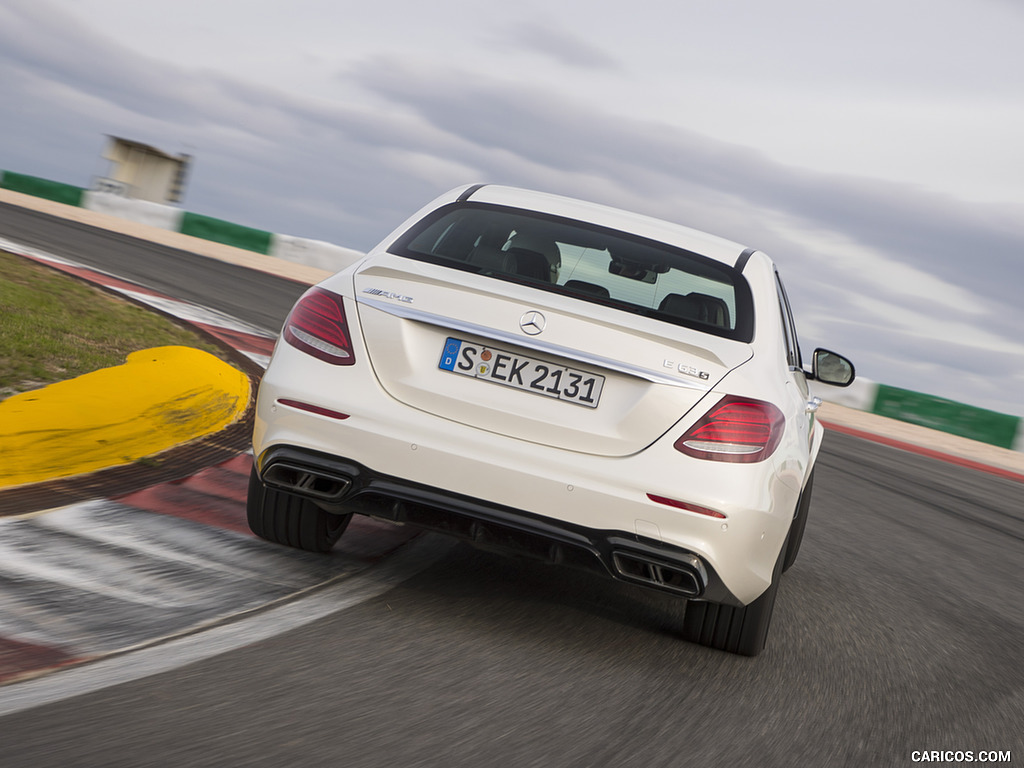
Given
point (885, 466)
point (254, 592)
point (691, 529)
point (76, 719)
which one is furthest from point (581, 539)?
point (885, 466)

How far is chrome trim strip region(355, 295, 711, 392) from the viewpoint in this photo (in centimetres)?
355

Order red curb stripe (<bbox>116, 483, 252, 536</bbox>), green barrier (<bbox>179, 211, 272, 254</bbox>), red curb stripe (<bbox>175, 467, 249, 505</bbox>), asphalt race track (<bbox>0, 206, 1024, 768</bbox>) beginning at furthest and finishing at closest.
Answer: green barrier (<bbox>179, 211, 272, 254</bbox>)
red curb stripe (<bbox>175, 467, 249, 505</bbox>)
red curb stripe (<bbox>116, 483, 252, 536</bbox>)
asphalt race track (<bbox>0, 206, 1024, 768</bbox>)

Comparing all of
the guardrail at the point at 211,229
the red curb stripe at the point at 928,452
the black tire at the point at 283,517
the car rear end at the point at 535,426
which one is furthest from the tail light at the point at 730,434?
the guardrail at the point at 211,229

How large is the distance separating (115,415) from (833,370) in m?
3.47

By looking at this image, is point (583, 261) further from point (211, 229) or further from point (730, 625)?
point (211, 229)

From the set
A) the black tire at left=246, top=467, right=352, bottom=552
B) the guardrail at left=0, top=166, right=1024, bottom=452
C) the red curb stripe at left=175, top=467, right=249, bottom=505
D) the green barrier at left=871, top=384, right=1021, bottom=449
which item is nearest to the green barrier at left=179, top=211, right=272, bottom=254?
the guardrail at left=0, top=166, right=1024, bottom=452

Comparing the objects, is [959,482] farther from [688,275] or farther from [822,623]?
[688,275]

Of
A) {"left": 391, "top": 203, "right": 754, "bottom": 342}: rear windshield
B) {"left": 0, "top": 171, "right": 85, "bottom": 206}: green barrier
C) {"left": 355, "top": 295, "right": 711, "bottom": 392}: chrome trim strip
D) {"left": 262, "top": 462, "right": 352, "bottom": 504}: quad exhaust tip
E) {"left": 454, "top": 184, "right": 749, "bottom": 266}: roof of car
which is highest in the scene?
{"left": 454, "top": 184, "right": 749, "bottom": 266}: roof of car

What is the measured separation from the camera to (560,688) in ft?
11.4

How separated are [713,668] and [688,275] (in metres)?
1.50

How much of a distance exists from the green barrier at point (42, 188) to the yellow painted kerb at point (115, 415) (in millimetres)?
33180

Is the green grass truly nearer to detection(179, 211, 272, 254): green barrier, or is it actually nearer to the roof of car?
the roof of car

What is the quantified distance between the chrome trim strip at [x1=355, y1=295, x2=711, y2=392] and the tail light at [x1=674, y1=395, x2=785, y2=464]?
0.33ft

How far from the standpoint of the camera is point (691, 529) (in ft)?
11.6
